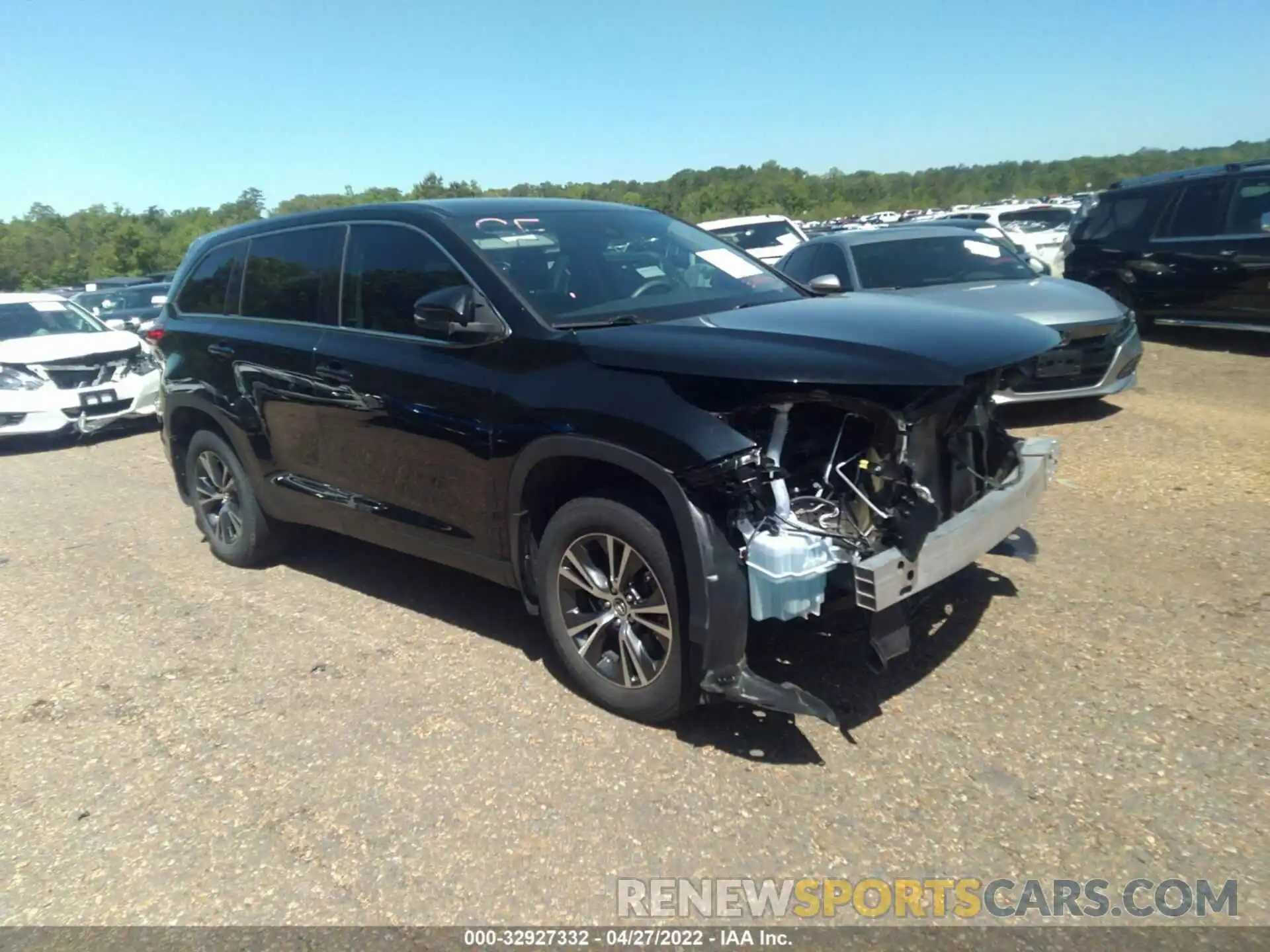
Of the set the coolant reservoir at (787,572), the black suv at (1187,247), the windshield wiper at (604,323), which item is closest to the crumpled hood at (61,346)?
the windshield wiper at (604,323)

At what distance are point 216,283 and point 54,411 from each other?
578 cm

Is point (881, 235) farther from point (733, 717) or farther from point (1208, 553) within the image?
point (733, 717)

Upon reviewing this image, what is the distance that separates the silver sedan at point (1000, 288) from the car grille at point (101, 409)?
7.19 metres

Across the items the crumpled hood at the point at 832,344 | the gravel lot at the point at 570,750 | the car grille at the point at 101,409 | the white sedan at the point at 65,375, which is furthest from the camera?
the car grille at the point at 101,409

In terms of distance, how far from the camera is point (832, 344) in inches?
127

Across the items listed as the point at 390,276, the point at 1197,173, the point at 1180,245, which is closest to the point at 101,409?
the point at 390,276

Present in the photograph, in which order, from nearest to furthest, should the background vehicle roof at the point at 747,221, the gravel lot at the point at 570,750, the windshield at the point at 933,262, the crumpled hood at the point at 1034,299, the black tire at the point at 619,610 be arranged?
1. the gravel lot at the point at 570,750
2. the black tire at the point at 619,610
3. the crumpled hood at the point at 1034,299
4. the windshield at the point at 933,262
5. the background vehicle roof at the point at 747,221

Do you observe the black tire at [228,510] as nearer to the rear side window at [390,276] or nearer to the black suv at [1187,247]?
the rear side window at [390,276]

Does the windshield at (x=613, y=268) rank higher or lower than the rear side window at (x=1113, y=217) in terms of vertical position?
higher

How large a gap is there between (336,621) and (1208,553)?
431cm

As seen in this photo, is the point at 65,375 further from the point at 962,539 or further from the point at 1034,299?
the point at 962,539

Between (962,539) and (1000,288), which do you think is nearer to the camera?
(962,539)

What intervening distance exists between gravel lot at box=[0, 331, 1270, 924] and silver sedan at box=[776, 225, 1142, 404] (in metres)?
2.15

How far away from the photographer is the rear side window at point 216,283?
5.51 m
